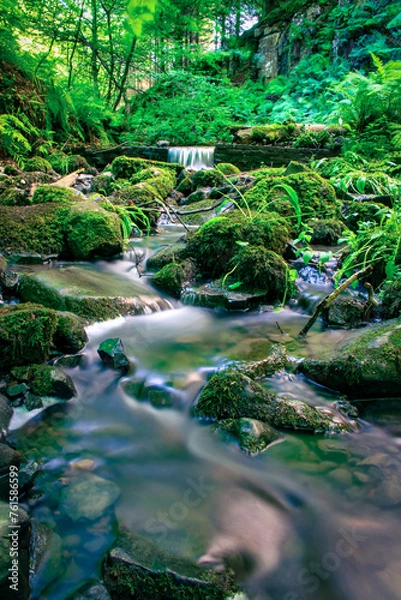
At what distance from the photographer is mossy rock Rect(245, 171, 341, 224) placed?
5.44m

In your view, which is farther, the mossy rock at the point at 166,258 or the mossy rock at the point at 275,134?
the mossy rock at the point at 275,134

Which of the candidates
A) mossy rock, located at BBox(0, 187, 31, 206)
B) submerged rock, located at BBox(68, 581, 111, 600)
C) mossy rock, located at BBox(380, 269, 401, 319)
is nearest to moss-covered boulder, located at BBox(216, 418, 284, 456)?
submerged rock, located at BBox(68, 581, 111, 600)

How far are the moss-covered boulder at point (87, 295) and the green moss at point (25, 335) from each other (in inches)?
10.6

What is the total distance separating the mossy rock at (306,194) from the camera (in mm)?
5438

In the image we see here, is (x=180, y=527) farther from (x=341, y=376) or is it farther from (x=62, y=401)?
(x=341, y=376)

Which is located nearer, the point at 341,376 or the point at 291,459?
the point at 291,459

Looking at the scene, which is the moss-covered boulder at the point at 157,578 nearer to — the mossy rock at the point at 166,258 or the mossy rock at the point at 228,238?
the mossy rock at the point at 228,238

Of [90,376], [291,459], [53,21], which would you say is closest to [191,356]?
[90,376]

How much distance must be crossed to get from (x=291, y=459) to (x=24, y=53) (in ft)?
39.9

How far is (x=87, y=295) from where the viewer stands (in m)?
3.54

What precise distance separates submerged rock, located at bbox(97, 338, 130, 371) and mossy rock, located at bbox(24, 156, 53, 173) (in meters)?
7.33

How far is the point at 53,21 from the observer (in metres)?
11.9

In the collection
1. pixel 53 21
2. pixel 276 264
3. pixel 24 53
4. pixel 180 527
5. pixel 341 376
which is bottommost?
pixel 180 527

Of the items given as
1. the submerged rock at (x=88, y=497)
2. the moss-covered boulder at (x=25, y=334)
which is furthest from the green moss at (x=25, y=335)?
the submerged rock at (x=88, y=497)
